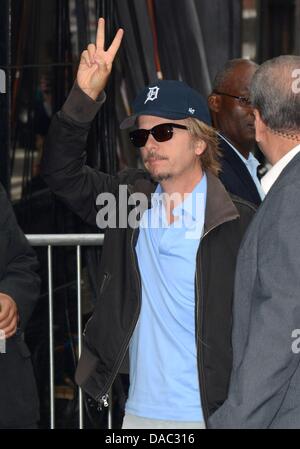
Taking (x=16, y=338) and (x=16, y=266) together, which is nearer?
(x=16, y=338)

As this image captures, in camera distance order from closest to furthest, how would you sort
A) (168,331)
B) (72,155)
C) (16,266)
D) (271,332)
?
(271,332) < (168,331) < (72,155) < (16,266)

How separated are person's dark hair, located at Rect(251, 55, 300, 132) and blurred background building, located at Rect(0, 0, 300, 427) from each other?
315 centimetres

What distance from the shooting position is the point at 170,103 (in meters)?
3.94

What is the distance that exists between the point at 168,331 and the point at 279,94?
99 cm

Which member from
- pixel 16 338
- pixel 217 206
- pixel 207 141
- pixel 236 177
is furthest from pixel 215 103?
pixel 16 338

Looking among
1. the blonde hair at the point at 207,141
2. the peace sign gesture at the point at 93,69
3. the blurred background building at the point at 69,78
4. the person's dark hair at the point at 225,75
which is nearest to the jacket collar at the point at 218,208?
the blonde hair at the point at 207,141

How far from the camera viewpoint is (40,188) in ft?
21.9

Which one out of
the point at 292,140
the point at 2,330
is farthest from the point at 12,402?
the point at 292,140

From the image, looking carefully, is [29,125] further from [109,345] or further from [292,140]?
[292,140]

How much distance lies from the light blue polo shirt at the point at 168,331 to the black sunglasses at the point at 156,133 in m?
0.31

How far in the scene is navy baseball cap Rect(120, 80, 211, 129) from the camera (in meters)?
3.92

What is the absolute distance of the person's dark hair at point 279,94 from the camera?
10.8 feet

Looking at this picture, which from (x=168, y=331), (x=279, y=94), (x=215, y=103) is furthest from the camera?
(x=215, y=103)

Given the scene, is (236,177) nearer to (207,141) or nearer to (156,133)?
(207,141)
